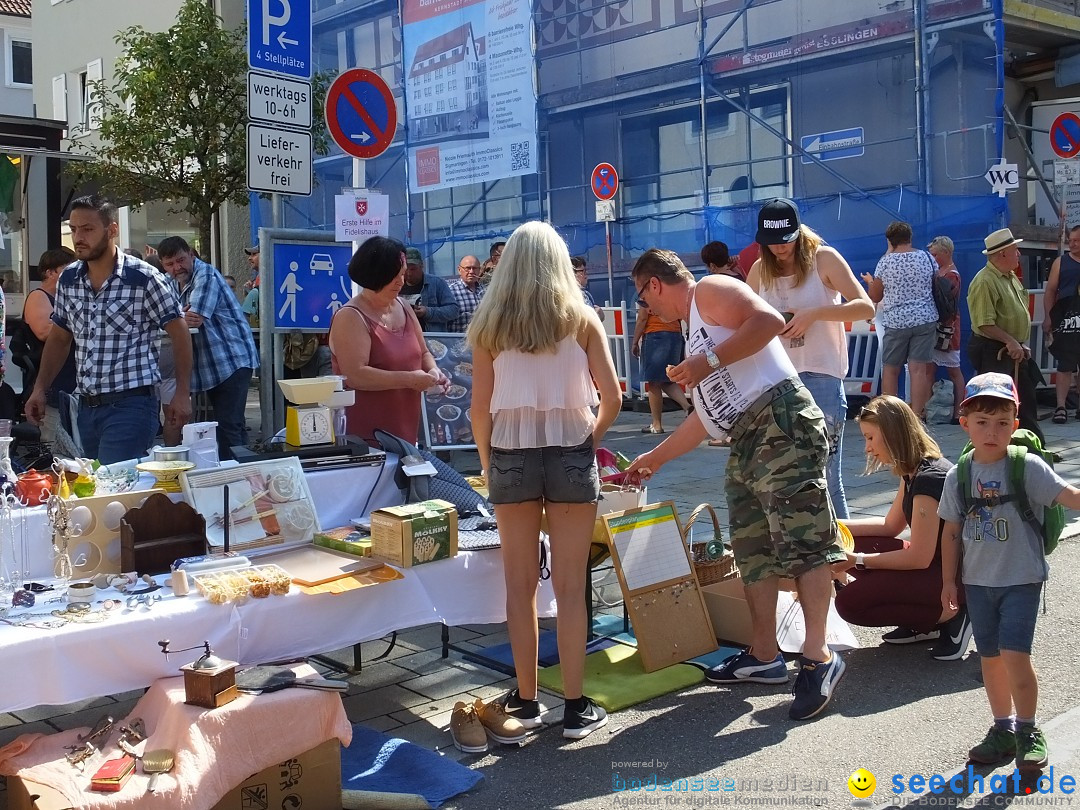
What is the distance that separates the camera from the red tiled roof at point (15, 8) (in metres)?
31.7

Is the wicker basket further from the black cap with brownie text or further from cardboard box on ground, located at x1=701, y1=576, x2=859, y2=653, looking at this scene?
the black cap with brownie text

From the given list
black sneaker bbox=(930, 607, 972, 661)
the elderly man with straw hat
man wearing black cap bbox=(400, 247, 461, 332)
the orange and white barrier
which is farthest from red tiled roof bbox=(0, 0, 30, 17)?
black sneaker bbox=(930, 607, 972, 661)

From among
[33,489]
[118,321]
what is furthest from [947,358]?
[33,489]

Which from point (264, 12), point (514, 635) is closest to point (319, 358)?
point (264, 12)

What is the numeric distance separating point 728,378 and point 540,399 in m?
0.75

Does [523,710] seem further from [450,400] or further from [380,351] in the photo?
[450,400]

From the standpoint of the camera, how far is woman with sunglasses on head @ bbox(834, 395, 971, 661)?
14.7 feet

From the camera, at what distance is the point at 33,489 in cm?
398

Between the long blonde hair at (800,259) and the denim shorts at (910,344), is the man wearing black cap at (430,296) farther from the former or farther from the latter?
the denim shorts at (910,344)

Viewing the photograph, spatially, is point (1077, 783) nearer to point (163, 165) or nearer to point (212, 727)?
point (212, 727)

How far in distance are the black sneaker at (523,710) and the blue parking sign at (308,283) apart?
3.98 metres

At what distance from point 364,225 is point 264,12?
1.42 metres

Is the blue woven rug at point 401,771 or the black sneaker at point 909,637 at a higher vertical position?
the black sneaker at point 909,637

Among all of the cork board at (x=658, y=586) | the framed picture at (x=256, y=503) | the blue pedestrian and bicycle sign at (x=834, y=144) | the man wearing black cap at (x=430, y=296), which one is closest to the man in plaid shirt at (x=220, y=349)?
the man wearing black cap at (x=430, y=296)
